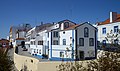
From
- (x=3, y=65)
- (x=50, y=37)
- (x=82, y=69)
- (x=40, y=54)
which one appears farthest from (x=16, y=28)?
(x=82, y=69)

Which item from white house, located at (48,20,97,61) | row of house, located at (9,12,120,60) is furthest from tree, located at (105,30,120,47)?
white house, located at (48,20,97,61)

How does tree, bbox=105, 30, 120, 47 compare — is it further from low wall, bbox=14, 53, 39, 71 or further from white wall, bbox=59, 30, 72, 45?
white wall, bbox=59, 30, 72, 45

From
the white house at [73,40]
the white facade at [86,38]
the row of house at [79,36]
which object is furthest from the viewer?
the white facade at [86,38]

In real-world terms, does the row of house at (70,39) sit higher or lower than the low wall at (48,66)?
higher

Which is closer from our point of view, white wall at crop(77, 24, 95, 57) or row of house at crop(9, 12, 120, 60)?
row of house at crop(9, 12, 120, 60)

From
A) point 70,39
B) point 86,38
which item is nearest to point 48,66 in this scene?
point 70,39

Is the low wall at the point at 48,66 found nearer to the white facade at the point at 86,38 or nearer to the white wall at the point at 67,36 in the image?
the white facade at the point at 86,38

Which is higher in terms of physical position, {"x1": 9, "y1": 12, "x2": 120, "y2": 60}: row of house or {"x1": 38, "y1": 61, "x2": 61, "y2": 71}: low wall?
{"x1": 9, "y1": 12, "x2": 120, "y2": 60}: row of house

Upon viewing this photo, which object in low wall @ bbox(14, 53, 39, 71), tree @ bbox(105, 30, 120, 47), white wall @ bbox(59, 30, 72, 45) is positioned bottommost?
low wall @ bbox(14, 53, 39, 71)

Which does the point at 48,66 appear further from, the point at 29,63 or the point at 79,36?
the point at 79,36

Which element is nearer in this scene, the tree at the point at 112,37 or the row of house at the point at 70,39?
the tree at the point at 112,37

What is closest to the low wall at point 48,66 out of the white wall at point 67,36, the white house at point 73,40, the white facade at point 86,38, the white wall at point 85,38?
the white house at point 73,40

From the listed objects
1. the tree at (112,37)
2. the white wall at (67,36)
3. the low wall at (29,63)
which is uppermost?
the white wall at (67,36)

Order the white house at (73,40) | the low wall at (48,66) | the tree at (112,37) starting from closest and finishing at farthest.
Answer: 1. the tree at (112,37)
2. the low wall at (48,66)
3. the white house at (73,40)
